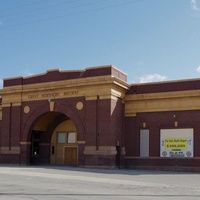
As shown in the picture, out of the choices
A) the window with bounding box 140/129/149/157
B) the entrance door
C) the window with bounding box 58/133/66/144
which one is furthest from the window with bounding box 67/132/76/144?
the window with bounding box 140/129/149/157

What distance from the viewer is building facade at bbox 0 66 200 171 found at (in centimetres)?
3469

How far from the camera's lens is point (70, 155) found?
41.4 metres

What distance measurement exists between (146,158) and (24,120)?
12.7 meters

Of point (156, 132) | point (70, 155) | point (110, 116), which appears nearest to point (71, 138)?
point (70, 155)

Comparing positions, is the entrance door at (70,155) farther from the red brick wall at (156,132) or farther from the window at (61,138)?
the red brick wall at (156,132)

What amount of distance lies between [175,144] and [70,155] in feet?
38.3

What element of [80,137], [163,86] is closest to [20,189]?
[80,137]

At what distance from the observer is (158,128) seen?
3594cm

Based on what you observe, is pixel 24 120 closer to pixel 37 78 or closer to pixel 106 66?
pixel 37 78

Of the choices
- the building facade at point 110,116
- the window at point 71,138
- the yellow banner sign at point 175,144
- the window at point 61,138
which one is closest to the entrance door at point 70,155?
the building facade at point 110,116

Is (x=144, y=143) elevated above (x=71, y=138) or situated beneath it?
situated beneath

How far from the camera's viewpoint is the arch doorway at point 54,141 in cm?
4150

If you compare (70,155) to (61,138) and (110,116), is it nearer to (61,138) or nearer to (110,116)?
(61,138)

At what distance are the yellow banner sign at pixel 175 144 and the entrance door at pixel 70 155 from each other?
10.2m
